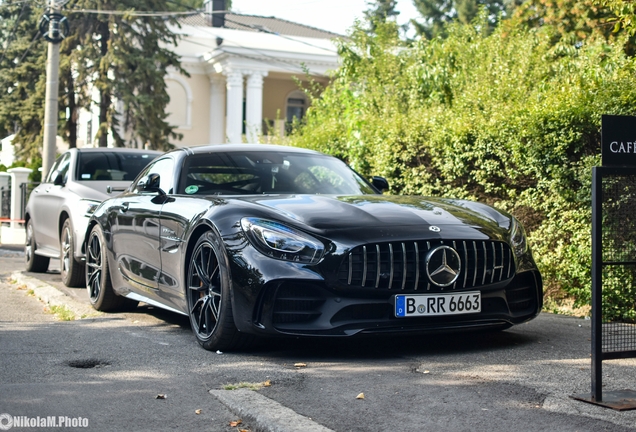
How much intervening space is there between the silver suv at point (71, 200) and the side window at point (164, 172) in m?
2.48

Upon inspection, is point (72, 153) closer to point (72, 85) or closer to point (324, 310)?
point (324, 310)

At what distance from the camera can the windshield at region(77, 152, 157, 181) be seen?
1140 centimetres

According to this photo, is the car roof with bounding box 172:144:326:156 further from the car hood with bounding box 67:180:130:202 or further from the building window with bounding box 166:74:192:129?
the building window with bounding box 166:74:192:129

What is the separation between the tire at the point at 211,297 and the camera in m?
5.41

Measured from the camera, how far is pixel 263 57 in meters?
40.0

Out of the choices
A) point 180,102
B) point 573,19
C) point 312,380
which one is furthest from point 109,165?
point 180,102

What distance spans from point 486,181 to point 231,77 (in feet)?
103

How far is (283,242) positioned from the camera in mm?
5238

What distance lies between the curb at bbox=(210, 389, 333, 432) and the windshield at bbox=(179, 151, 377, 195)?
2.57 metres

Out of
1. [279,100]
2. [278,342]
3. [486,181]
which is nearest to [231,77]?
[279,100]

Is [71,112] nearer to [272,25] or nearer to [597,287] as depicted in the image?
[272,25]

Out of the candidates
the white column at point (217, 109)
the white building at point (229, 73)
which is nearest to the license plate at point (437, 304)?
the white building at point (229, 73)

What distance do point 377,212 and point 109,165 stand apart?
22.3 feet

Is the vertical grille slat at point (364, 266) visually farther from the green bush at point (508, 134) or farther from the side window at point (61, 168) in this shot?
the side window at point (61, 168)
